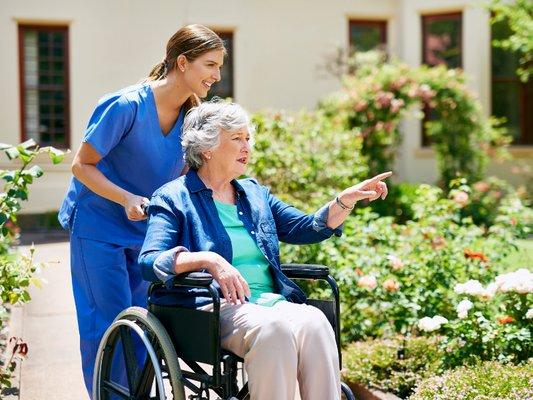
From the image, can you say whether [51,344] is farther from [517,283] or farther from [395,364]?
[517,283]

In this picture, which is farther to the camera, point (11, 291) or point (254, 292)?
point (11, 291)

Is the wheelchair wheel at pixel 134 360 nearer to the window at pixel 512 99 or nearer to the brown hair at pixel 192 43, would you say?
the brown hair at pixel 192 43

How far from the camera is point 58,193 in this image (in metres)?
13.7

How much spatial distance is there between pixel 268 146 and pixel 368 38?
789cm

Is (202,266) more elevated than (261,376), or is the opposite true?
(202,266)

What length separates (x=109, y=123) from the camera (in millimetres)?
3756

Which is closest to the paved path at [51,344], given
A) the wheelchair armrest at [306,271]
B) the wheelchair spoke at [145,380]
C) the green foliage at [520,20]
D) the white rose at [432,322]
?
the wheelchair spoke at [145,380]

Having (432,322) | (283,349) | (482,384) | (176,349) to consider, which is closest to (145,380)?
(176,349)

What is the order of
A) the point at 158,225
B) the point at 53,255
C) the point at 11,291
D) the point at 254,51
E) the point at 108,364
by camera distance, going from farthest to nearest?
the point at 254,51
the point at 53,255
the point at 11,291
the point at 108,364
the point at 158,225

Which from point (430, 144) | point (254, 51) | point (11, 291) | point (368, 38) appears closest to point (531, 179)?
point (430, 144)

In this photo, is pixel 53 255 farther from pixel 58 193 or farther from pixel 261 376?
pixel 261 376

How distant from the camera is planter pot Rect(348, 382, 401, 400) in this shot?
178 inches

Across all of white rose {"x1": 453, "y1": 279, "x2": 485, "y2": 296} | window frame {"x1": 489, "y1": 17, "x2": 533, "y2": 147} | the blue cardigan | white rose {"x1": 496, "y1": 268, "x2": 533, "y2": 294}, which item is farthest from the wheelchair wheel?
window frame {"x1": 489, "y1": 17, "x2": 533, "y2": 147}

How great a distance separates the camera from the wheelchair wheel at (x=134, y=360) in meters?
3.25
